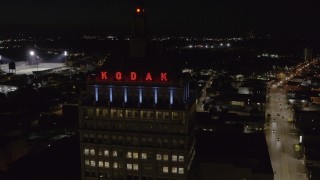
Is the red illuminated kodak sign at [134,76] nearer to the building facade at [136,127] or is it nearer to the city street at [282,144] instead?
the building facade at [136,127]

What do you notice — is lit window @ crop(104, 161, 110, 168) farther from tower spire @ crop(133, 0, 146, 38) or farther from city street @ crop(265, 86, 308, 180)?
city street @ crop(265, 86, 308, 180)

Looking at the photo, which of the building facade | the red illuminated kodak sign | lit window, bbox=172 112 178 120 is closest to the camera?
the red illuminated kodak sign

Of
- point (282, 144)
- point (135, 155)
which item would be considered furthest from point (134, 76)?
point (282, 144)

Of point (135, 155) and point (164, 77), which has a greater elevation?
point (164, 77)

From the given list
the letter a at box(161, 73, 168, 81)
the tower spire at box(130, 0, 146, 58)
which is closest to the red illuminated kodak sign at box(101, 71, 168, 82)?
the letter a at box(161, 73, 168, 81)

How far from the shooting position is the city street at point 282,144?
98.4m

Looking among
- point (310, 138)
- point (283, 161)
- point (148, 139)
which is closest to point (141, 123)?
point (148, 139)

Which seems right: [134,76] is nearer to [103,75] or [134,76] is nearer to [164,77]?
[164,77]

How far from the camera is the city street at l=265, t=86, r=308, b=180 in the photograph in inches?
3873

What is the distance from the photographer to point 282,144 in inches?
4769

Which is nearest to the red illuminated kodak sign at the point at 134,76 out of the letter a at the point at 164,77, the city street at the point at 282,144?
the letter a at the point at 164,77

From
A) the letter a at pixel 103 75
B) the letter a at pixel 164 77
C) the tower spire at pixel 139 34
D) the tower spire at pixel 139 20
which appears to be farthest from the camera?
the tower spire at pixel 139 34

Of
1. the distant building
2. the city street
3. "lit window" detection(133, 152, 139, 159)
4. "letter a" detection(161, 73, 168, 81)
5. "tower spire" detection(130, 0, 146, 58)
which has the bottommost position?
the city street

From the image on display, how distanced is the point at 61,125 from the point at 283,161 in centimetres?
7822
